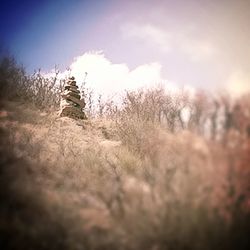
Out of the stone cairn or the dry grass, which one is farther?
the stone cairn

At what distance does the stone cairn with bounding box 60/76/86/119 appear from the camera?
17.2 m

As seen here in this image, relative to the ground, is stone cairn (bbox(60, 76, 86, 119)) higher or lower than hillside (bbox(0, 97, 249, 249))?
higher

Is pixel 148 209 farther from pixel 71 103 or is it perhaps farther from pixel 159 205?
pixel 71 103

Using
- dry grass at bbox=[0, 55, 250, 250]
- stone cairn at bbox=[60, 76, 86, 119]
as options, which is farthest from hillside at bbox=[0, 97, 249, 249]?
stone cairn at bbox=[60, 76, 86, 119]

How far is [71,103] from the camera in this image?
17.7 meters

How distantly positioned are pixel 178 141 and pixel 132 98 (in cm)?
1528

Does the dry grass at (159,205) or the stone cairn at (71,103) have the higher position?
the stone cairn at (71,103)

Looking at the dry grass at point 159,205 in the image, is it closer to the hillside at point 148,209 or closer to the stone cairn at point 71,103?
the hillside at point 148,209

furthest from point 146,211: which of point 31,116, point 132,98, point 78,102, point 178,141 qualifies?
point 132,98

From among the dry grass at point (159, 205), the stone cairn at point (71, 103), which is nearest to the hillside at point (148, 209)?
the dry grass at point (159, 205)

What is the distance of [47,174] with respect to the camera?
771 centimetres

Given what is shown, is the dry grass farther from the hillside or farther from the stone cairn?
the stone cairn

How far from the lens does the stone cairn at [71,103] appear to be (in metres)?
17.2

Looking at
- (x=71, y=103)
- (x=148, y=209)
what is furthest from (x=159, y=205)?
(x=71, y=103)
